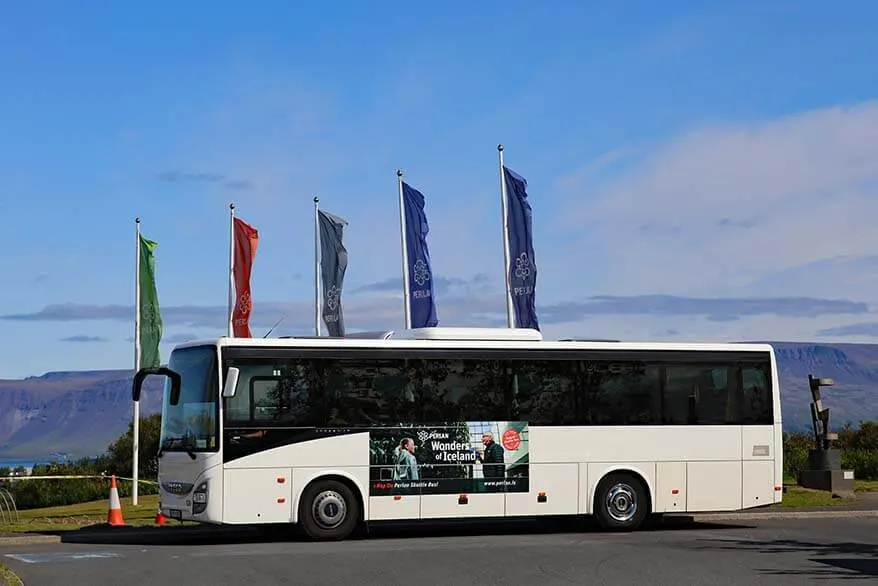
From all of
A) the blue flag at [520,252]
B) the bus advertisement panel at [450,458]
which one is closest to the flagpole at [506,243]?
the blue flag at [520,252]

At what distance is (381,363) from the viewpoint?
74.8ft

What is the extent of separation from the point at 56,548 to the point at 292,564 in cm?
511

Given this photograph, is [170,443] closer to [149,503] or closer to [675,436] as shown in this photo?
[675,436]

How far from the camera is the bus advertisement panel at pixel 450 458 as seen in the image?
22.5 m

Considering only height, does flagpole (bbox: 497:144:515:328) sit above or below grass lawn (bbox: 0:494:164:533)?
above

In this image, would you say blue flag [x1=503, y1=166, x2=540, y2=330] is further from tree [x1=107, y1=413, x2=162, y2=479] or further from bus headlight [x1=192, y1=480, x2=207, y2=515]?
tree [x1=107, y1=413, x2=162, y2=479]

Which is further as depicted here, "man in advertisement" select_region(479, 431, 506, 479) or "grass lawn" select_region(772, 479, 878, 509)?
"grass lawn" select_region(772, 479, 878, 509)

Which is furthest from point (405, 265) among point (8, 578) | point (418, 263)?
point (8, 578)

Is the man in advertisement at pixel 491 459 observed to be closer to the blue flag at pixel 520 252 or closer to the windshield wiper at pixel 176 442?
the windshield wiper at pixel 176 442

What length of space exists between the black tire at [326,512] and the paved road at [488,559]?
368mm

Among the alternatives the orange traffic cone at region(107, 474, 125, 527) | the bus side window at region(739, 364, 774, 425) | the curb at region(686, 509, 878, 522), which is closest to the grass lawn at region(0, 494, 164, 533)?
the orange traffic cone at region(107, 474, 125, 527)

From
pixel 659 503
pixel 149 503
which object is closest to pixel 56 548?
pixel 659 503

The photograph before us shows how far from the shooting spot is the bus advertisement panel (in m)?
22.5

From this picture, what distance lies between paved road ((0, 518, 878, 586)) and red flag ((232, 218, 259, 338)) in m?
13.9
